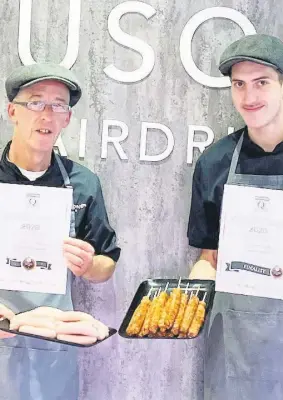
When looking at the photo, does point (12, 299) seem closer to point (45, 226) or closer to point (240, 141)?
point (45, 226)

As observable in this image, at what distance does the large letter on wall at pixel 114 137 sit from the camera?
228cm

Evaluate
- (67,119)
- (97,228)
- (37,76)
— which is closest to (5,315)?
(97,228)

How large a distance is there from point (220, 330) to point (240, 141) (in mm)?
709

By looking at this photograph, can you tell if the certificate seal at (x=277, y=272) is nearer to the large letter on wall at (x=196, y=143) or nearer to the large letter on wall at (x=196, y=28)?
the large letter on wall at (x=196, y=143)

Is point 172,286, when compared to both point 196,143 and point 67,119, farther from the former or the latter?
point 67,119

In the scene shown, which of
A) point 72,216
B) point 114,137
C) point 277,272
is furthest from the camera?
point 114,137

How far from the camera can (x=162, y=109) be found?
2314 millimetres

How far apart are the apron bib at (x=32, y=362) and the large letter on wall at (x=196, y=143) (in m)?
0.48

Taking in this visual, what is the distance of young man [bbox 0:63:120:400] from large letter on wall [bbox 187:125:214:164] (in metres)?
0.37

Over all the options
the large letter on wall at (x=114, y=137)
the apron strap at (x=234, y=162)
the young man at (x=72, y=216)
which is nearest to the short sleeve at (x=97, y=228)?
the young man at (x=72, y=216)

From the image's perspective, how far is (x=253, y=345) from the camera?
7.25 ft

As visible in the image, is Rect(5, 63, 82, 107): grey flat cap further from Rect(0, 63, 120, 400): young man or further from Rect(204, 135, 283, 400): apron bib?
Rect(204, 135, 283, 400): apron bib

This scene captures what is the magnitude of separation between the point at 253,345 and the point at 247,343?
0.02 meters

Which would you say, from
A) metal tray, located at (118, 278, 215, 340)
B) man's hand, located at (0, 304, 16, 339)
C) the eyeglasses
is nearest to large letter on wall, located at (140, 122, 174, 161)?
the eyeglasses
